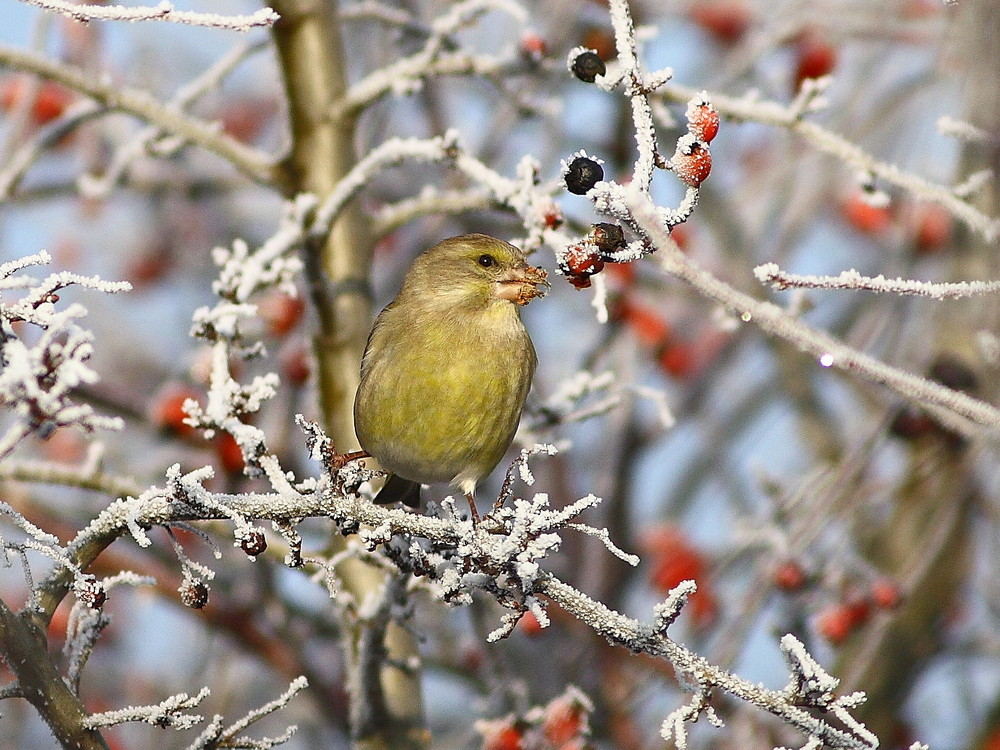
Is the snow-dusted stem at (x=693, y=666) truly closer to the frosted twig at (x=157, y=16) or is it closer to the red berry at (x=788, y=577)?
the frosted twig at (x=157, y=16)

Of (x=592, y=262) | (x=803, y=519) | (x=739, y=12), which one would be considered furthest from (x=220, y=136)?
(x=739, y=12)

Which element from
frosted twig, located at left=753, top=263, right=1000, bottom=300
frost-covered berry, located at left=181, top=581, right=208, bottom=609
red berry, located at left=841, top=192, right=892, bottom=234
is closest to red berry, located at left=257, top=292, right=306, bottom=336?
frost-covered berry, located at left=181, top=581, right=208, bottom=609

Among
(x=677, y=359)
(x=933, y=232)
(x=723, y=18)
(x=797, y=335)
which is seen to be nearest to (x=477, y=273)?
(x=797, y=335)

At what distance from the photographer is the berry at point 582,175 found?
1865 mm

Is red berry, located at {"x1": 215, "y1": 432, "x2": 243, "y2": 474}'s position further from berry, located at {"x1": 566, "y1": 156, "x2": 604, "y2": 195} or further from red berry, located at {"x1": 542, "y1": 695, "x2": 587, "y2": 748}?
berry, located at {"x1": 566, "y1": 156, "x2": 604, "y2": 195}

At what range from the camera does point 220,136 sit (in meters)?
3.69

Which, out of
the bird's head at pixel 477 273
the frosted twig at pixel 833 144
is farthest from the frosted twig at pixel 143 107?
the frosted twig at pixel 833 144

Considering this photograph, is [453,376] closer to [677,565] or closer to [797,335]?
[797,335]

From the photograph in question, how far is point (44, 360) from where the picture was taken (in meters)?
1.81

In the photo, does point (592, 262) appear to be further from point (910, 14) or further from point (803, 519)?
point (910, 14)

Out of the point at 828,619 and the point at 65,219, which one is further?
the point at 65,219

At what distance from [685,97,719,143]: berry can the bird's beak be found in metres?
1.61

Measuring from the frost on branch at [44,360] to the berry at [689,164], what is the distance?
94 cm

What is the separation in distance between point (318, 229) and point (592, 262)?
5.08ft
